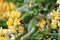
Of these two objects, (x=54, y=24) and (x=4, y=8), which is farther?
(x=4, y=8)

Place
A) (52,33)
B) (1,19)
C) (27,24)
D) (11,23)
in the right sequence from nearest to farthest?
(11,23) → (52,33) → (27,24) → (1,19)

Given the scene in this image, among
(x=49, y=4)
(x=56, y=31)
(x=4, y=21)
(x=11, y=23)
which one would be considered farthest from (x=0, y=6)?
(x=11, y=23)

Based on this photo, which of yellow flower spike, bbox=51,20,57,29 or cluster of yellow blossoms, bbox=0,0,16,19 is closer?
yellow flower spike, bbox=51,20,57,29

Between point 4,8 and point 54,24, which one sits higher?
point 54,24

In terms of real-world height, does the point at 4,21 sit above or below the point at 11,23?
below

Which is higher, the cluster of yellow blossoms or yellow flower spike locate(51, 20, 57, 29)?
yellow flower spike locate(51, 20, 57, 29)

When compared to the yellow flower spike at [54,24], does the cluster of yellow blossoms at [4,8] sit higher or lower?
lower

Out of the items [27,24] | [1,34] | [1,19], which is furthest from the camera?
[1,19]

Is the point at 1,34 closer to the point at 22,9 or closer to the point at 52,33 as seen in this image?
the point at 52,33

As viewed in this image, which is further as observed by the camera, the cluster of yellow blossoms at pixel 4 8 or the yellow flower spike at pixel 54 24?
the cluster of yellow blossoms at pixel 4 8

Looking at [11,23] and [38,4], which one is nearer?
[11,23]
